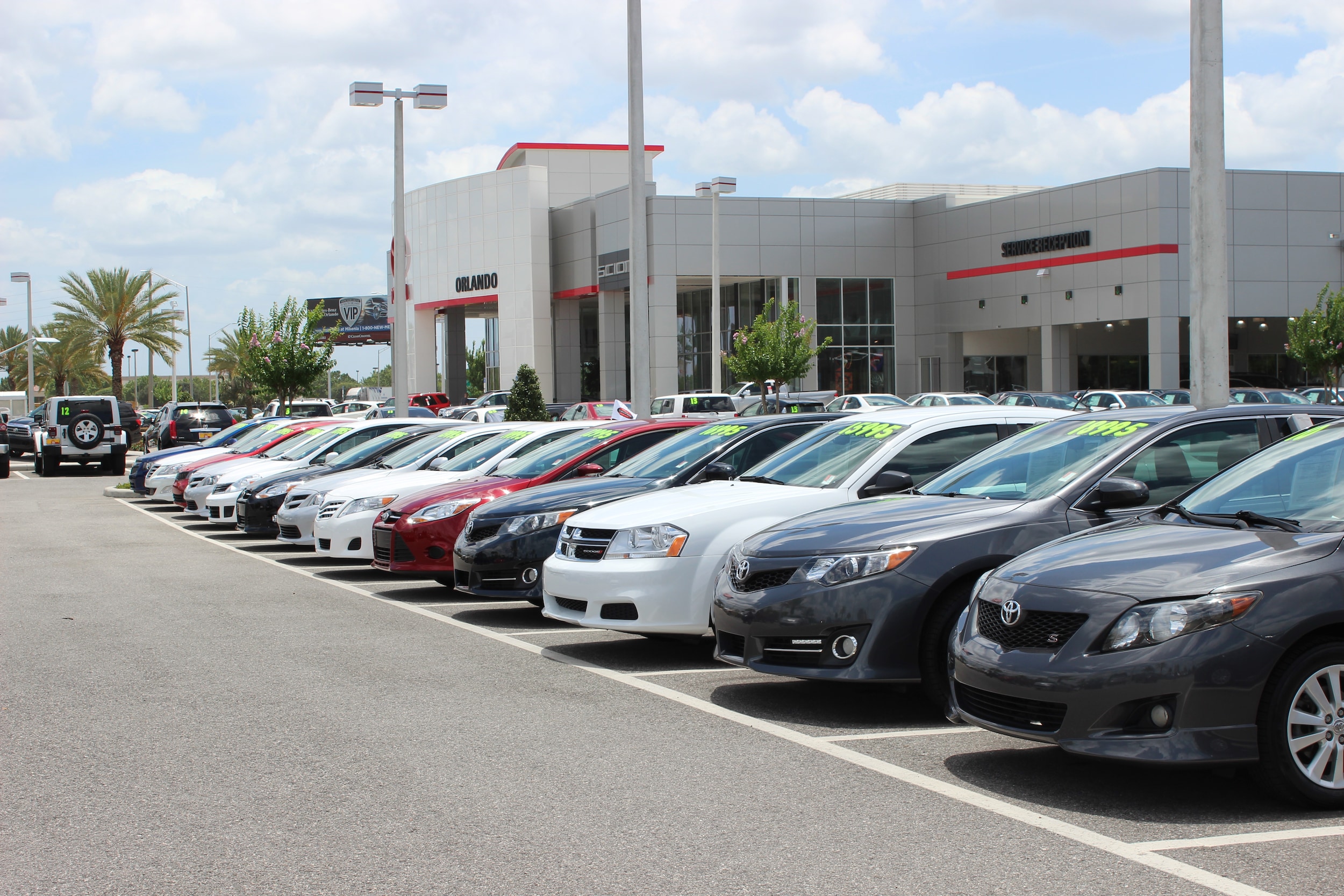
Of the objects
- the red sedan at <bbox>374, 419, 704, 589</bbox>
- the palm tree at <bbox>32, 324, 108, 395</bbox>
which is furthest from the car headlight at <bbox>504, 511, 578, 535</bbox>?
the palm tree at <bbox>32, 324, 108, 395</bbox>

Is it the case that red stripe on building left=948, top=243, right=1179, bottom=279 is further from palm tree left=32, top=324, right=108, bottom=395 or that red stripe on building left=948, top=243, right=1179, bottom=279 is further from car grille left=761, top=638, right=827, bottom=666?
car grille left=761, top=638, right=827, bottom=666

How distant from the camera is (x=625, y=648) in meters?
9.29

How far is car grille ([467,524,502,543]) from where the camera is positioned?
10.3 m

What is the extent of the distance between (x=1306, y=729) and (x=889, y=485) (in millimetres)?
3161

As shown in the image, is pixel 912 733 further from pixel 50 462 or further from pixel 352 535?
pixel 50 462

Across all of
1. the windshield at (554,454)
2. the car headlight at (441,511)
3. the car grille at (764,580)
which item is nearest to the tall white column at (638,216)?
the windshield at (554,454)

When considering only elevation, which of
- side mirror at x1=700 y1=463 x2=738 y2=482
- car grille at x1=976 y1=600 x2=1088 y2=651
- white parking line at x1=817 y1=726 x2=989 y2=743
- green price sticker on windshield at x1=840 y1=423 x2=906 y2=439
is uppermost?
green price sticker on windshield at x1=840 y1=423 x2=906 y2=439

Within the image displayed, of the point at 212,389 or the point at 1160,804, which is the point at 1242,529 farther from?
the point at 212,389

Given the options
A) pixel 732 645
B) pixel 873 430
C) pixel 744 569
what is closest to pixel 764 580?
pixel 744 569

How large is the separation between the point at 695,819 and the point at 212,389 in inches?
5024

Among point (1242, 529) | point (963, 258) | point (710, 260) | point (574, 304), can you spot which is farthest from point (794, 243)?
point (1242, 529)

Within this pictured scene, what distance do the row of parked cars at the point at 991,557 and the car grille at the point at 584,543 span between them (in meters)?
0.02

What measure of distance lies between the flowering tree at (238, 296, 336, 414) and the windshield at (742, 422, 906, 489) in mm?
28690

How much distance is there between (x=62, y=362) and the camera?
68562 mm
